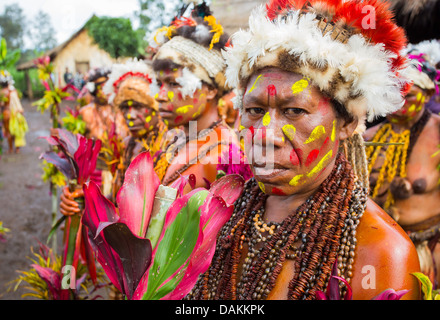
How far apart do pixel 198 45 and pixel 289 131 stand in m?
1.60

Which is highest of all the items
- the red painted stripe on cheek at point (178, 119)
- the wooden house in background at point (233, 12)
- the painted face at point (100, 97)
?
the wooden house in background at point (233, 12)

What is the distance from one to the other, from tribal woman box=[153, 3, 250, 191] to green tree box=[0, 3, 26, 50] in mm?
44596

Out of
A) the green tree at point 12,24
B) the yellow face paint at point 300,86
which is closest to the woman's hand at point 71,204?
the yellow face paint at point 300,86

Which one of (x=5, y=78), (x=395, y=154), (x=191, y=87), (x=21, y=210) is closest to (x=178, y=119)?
(x=191, y=87)

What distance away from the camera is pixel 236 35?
1.59 metres

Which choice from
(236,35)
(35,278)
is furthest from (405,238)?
(35,278)

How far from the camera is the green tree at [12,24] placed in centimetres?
3990

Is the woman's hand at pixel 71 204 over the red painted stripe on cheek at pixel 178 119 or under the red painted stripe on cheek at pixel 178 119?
under

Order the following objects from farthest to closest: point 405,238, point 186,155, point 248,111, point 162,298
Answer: point 186,155, point 248,111, point 405,238, point 162,298

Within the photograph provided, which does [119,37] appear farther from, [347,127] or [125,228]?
[125,228]

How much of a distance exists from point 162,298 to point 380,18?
1.28 m

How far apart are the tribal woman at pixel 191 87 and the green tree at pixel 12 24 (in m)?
44.6

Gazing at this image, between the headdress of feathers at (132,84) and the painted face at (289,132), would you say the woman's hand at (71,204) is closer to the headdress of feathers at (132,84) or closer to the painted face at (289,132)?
the painted face at (289,132)
